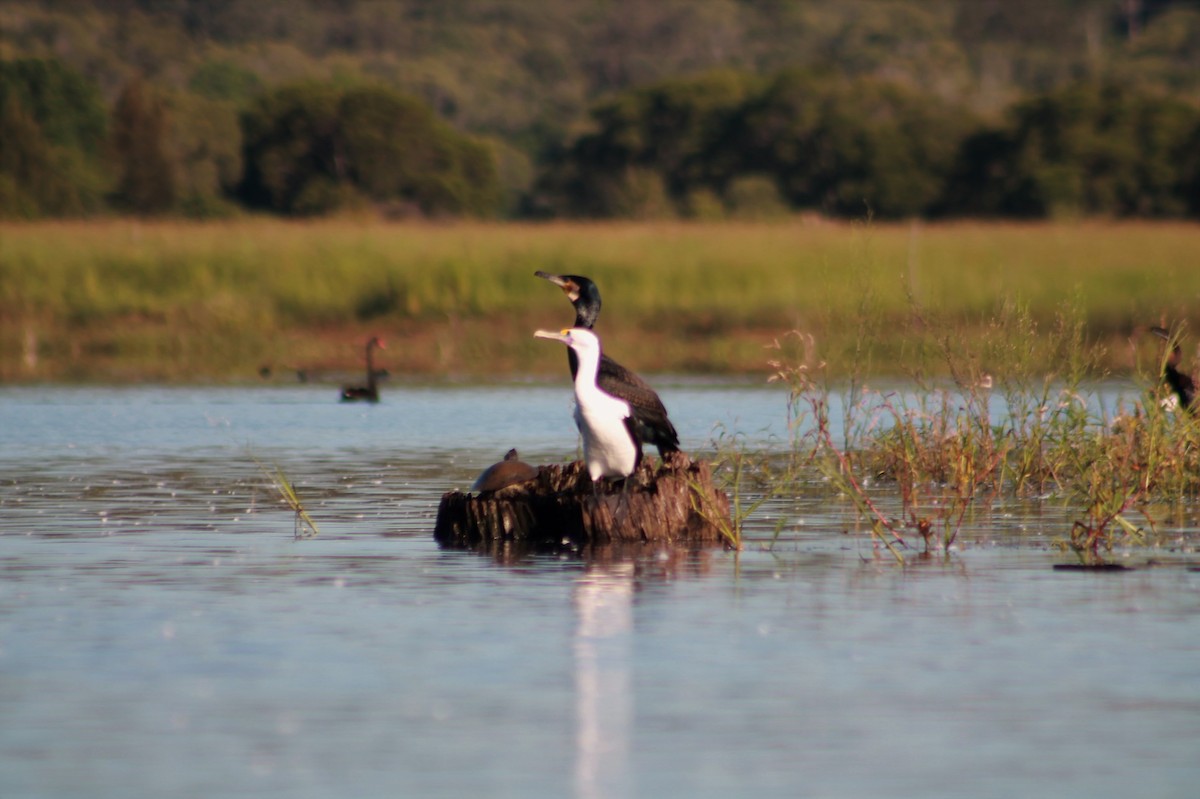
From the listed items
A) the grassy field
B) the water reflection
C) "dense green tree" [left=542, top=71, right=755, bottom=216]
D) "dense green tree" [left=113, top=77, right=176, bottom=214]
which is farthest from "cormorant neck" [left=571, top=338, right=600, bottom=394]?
"dense green tree" [left=542, top=71, right=755, bottom=216]

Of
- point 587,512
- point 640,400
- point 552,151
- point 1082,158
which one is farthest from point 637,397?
point 552,151

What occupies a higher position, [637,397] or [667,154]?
[667,154]

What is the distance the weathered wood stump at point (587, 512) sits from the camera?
35.7 ft

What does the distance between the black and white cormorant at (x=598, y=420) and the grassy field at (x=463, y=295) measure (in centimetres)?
1661

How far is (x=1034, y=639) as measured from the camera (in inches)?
313

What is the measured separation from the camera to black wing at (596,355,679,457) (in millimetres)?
11078

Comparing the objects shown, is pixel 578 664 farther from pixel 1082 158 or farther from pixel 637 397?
pixel 1082 158

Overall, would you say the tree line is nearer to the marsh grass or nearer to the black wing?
the marsh grass

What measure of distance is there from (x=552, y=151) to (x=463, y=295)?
47518 millimetres

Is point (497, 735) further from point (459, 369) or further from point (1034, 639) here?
point (459, 369)

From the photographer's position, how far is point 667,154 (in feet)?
210

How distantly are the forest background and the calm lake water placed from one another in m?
2.44

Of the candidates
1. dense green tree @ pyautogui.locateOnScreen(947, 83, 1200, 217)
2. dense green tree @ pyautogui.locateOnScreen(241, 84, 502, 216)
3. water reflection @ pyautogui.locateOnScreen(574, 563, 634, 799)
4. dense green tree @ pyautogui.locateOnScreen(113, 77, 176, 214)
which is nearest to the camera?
water reflection @ pyautogui.locateOnScreen(574, 563, 634, 799)

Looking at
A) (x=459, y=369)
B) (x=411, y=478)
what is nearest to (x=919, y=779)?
(x=411, y=478)
